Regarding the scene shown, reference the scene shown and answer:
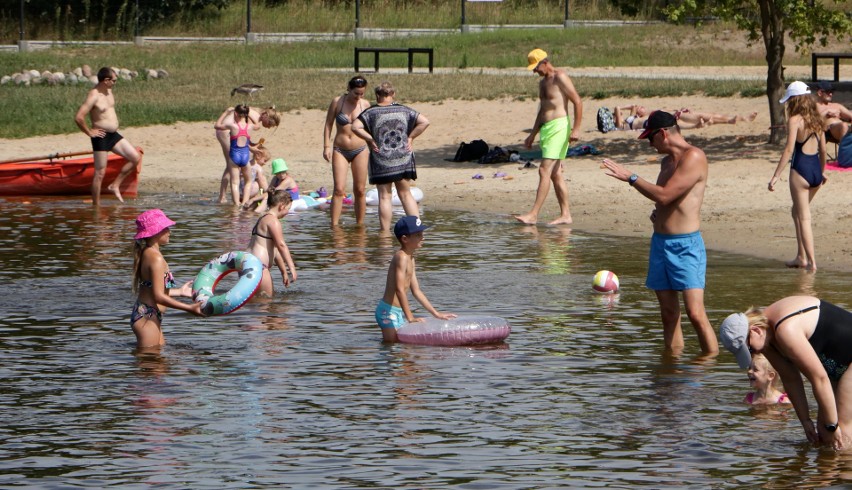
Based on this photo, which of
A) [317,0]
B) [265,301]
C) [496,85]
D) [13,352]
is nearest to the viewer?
[13,352]

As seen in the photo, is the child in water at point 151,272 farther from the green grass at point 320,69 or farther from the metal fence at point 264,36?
the metal fence at point 264,36

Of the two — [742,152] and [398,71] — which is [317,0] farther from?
[742,152]

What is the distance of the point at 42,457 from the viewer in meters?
7.73

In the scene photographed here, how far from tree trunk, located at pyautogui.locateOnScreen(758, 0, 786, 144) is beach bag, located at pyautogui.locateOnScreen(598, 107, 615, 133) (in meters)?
3.10

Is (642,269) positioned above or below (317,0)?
below

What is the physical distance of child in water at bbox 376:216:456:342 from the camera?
1034 cm

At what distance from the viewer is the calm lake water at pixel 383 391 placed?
7488 mm

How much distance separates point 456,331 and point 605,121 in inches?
558

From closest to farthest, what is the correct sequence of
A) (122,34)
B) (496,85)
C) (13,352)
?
(13,352) < (496,85) < (122,34)

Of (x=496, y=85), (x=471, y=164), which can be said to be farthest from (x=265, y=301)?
(x=496, y=85)

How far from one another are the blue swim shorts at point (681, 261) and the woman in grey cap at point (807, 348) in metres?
2.03

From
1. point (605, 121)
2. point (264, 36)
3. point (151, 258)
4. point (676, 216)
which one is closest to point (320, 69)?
point (264, 36)

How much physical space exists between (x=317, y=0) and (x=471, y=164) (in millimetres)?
30765

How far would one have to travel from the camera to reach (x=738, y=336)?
6812 mm
